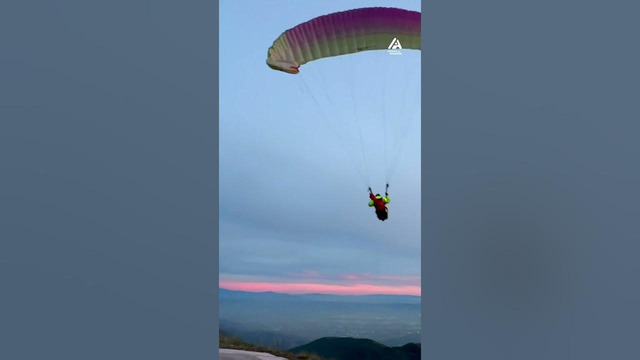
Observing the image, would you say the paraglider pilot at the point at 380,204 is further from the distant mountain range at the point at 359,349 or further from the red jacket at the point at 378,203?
the distant mountain range at the point at 359,349

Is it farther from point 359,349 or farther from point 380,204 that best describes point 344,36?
point 359,349

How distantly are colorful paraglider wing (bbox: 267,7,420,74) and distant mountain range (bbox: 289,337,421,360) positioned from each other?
→ 60.3 feet

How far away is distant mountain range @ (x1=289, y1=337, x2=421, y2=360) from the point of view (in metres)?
28.4

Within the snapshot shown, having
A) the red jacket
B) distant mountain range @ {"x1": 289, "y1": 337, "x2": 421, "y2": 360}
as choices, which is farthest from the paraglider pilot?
distant mountain range @ {"x1": 289, "y1": 337, "x2": 421, "y2": 360}

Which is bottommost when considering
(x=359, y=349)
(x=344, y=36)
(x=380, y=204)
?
(x=359, y=349)

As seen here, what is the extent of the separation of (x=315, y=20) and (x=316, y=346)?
64.2 feet

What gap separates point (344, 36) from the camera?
12133 mm

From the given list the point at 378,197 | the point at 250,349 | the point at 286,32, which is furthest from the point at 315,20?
the point at 250,349

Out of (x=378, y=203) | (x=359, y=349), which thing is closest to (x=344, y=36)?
(x=378, y=203)

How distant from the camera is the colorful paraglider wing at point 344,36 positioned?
38.9 ft

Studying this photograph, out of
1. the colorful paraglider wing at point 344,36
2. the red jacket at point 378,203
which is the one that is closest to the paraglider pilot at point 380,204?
the red jacket at point 378,203

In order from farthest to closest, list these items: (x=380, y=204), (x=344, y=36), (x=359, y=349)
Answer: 1. (x=359, y=349)
2. (x=380, y=204)
3. (x=344, y=36)

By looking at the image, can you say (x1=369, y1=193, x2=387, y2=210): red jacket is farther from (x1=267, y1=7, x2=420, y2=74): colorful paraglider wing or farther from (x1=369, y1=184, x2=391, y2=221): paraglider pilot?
(x1=267, y1=7, x2=420, y2=74): colorful paraglider wing

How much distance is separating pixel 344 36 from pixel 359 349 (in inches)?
787
